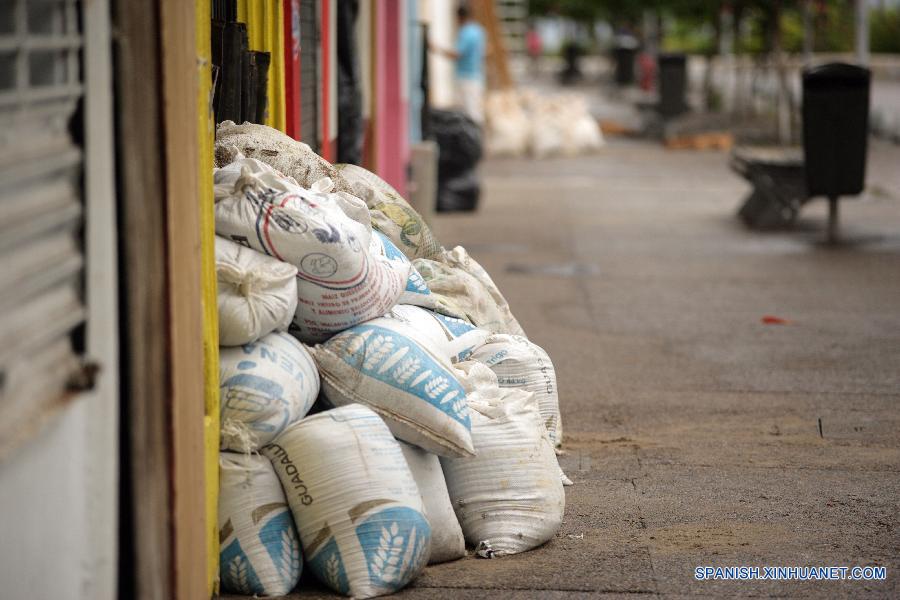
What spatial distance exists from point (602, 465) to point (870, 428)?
4.55 ft

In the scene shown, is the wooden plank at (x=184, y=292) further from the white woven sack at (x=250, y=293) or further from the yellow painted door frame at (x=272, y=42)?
the yellow painted door frame at (x=272, y=42)

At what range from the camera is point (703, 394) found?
20.3 ft

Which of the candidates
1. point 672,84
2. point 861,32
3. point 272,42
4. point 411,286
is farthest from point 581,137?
point 411,286

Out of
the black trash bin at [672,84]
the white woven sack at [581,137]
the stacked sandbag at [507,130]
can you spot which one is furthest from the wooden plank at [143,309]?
the black trash bin at [672,84]

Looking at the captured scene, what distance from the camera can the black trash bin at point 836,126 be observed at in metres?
10.5

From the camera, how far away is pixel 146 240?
2.79 meters

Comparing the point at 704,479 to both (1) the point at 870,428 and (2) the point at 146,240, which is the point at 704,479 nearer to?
(1) the point at 870,428

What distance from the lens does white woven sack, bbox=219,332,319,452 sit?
3.55 meters

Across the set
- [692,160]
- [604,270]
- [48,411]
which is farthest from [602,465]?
[692,160]

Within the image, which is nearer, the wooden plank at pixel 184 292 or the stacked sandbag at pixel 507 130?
the wooden plank at pixel 184 292

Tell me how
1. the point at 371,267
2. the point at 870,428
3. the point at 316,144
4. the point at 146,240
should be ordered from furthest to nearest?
the point at 316,144
the point at 870,428
the point at 371,267
the point at 146,240

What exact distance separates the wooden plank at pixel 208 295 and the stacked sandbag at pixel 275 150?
93cm

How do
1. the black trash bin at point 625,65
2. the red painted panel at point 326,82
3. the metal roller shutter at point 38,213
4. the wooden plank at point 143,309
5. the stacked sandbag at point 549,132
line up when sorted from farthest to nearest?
the black trash bin at point 625,65, the stacked sandbag at point 549,132, the red painted panel at point 326,82, the wooden plank at point 143,309, the metal roller shutter at point 38,213

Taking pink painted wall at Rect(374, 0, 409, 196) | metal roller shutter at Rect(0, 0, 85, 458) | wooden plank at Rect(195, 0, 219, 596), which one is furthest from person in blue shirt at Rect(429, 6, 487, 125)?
metal roller shutter at Rect(0, 0, 85, 458)
